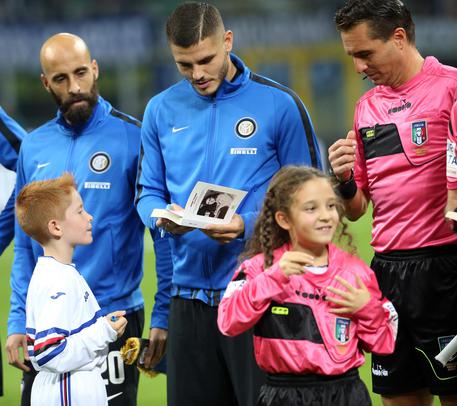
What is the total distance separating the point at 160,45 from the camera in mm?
24219

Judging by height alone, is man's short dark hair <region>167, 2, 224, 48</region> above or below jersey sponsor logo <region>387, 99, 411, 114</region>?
above

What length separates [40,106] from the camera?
24672 millimetres

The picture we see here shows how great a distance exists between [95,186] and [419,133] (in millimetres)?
1687

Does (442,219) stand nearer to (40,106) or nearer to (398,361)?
(398,361)

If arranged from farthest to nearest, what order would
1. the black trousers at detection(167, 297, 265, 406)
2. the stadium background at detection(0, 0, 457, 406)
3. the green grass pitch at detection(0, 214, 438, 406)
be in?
1. the stadium background at detection(0, 0, 457, 406)
2. the green grass pitch at detection(0, 214, 438, 406)
3. the black trousers at detection(167, 297, 265, 406)

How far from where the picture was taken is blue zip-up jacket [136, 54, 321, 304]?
4762 millimetres

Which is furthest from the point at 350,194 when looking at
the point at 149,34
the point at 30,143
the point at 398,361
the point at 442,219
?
the point at 149,34

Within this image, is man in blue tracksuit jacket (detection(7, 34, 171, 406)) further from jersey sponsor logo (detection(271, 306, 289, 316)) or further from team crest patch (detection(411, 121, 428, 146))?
team crest patch (detection(411, 121, 428, 146))

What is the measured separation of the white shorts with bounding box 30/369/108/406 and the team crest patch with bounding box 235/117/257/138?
4.19 ft

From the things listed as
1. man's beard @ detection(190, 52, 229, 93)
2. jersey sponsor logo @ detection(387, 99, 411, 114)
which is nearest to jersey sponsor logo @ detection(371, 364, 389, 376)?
jersey sponsor logo @ detection(387, 99, 411, 114)

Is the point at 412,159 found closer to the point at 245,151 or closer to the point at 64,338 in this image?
the point at 245,151

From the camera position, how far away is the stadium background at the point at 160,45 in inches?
940

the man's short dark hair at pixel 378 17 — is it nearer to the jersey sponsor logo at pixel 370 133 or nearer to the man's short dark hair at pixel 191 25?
the jersey sponsor logo at pixel 370 133

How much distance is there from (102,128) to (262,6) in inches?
794
